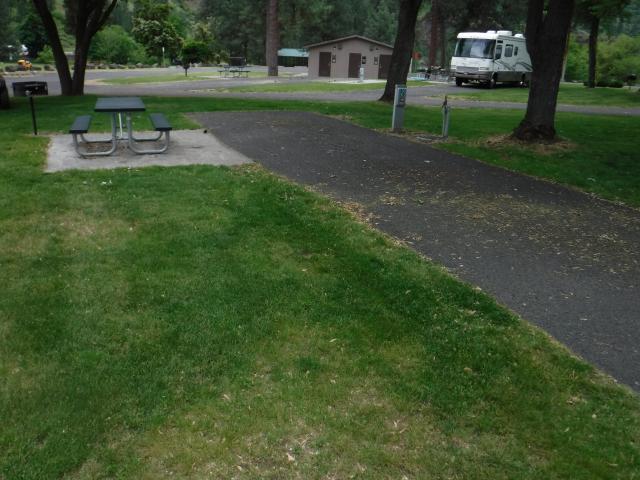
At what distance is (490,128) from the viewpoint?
14.7 meters

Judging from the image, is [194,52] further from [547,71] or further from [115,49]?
[547,71]

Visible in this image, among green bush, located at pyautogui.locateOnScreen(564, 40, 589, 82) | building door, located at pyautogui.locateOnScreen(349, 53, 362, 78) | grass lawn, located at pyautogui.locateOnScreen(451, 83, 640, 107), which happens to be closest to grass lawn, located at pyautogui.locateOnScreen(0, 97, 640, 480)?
grass lawn, located at pyautogui.locateOnScreen(451, 83, 640, 107)

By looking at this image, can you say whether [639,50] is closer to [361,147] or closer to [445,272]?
[361,147]

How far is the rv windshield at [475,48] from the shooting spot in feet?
108

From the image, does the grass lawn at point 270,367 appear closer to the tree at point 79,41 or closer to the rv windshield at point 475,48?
the tree at point 79,41

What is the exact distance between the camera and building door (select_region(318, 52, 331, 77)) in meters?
47.7

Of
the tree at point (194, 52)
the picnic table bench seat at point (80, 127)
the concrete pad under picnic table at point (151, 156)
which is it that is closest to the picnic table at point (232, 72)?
the tree at point (194, 52)

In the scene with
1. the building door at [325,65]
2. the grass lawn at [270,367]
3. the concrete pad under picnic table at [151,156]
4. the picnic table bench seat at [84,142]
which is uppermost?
the building door at [325,65]

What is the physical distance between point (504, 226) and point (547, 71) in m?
6.35

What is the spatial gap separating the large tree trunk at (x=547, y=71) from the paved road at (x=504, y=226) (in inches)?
88.7

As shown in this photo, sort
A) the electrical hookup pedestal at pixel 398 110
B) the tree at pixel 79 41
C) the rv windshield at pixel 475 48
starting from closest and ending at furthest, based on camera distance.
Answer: the electrical hookup pedestal at pixel 398 110 → the tree at pixel 79 41 → the rv windshield at pixel 475 48

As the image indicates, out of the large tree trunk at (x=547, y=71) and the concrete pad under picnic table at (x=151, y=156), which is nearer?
the concrete pad under picnic table at (x=151, y=156)

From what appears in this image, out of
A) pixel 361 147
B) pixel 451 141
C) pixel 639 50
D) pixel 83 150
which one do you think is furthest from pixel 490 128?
pixel 639 50

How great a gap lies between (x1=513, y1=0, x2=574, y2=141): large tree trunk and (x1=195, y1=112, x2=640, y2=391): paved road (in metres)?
2.25
